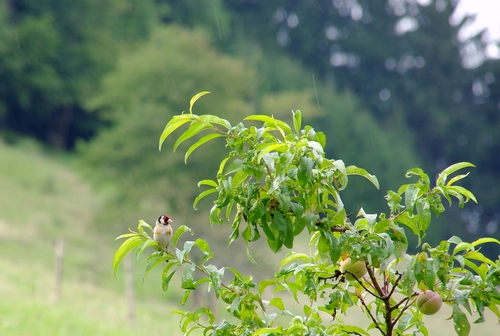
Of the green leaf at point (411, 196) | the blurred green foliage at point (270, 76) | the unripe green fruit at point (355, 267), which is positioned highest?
the blurred green foliage at point (270, 76)

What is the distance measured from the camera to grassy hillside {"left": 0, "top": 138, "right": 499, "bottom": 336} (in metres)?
7.43

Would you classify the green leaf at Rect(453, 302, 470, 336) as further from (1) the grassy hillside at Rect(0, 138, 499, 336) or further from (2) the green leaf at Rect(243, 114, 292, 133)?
(1) the grassy hillside at Rect(0, 138, 499, 336)

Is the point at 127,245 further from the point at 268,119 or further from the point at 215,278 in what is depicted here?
the point at 268,119

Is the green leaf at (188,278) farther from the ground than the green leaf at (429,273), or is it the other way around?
the green leaf at (188,278)

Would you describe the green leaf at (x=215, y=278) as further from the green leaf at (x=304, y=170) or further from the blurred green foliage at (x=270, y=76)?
the blurred green foliage at (x=270, y=76)

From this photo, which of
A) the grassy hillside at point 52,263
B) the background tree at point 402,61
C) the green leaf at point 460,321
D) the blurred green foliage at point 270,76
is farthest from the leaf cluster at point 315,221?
the background tree at point 402,61

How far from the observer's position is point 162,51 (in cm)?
1877

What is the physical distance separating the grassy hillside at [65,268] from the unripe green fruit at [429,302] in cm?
490

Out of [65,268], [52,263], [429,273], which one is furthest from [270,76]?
[429,273]

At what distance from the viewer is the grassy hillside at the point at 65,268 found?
743 centimetres

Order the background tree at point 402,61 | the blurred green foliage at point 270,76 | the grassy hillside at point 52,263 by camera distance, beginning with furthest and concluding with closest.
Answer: the background tree at point 402,61 < the blurred green foliage at point 270,76 < the grassy hillside at point 52,263

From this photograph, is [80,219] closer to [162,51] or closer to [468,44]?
[162,51]

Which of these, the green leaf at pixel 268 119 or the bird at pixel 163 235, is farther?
the bird at pixel 163 235

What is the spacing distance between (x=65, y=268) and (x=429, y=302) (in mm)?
12018
